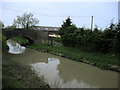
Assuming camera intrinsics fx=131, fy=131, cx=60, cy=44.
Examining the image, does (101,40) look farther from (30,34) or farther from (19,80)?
(30,34)

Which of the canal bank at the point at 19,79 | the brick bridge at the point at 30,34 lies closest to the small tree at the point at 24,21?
the brick bridge at the point at 30,34

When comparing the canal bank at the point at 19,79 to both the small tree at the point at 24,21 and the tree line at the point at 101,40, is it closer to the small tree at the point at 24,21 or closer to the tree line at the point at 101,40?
A: the tree line at the point at 101,40

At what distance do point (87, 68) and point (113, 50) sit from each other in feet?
9.20

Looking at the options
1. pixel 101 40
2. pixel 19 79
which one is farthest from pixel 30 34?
pixel 19 79

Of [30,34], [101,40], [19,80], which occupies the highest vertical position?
[30,34]

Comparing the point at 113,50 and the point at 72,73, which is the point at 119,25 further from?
the point at 72,73

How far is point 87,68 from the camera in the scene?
297 inches

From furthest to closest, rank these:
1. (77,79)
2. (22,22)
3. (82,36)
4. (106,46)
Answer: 1. (22,22)
2. (82,36)
3. (106,46)
4. (77,79)

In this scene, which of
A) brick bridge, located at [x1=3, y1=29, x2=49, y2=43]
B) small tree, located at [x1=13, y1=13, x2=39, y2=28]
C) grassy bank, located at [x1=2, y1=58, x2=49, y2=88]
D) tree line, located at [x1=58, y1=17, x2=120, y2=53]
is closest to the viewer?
grassy bank, located at [x1=2, y1=58, x2=49, y2=88]

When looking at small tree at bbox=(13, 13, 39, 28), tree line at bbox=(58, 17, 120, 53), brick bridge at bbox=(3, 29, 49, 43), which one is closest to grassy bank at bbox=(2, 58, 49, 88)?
tree line at bbox=(58, 17, 120, 53)

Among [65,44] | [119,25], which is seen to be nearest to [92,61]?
[119,25]

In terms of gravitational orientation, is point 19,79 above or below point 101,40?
below

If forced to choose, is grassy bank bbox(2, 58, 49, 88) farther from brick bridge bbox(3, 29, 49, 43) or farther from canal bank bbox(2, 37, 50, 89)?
brick bridge bbox(3, 29, 49, 43)

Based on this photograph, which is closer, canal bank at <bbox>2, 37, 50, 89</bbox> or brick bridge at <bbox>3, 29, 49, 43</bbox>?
canal bank at <bbox>2, 37, 50, 89</bbox>
